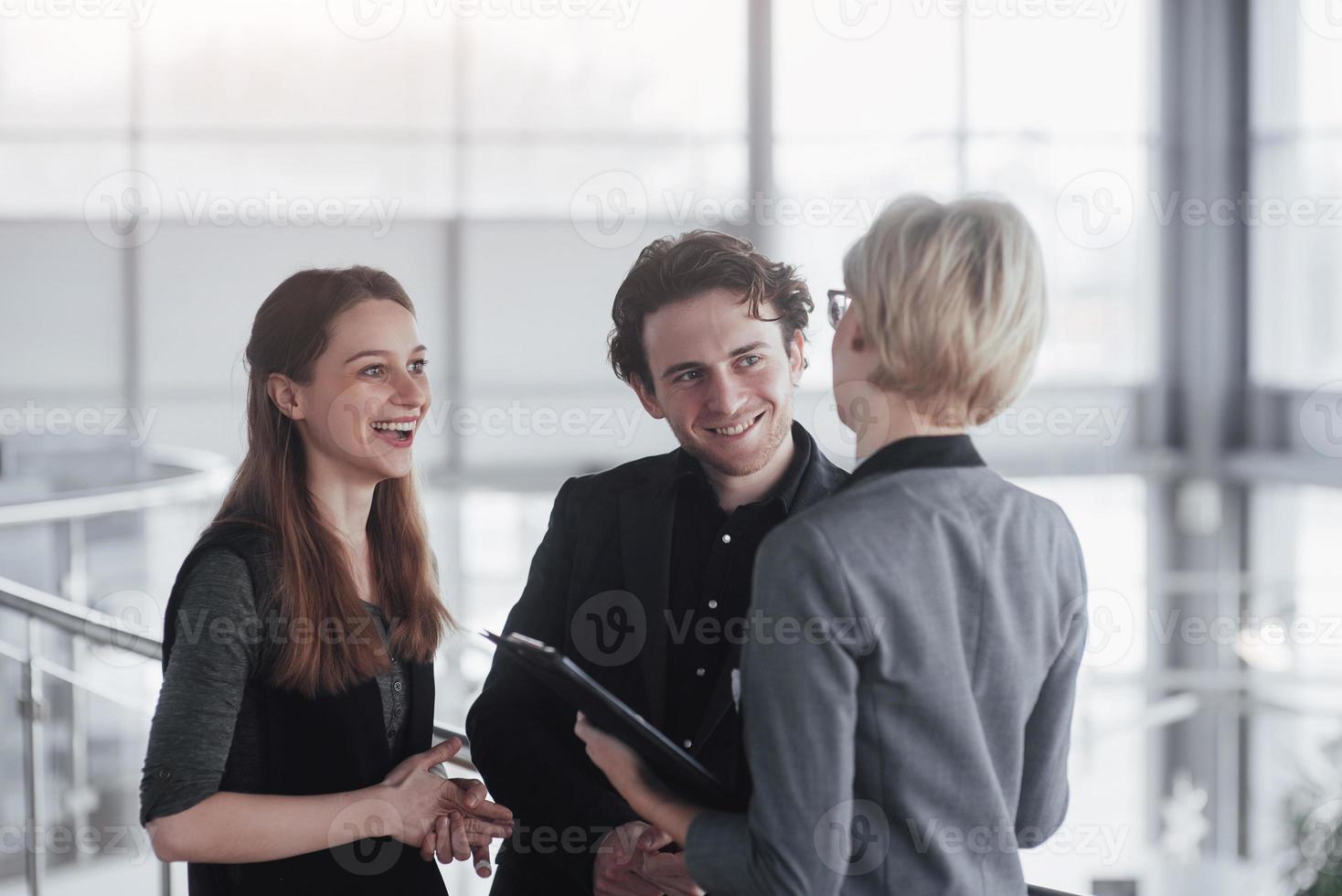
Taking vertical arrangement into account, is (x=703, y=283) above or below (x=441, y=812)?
above

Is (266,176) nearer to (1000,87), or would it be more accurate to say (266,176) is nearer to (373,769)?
(1000,87)
